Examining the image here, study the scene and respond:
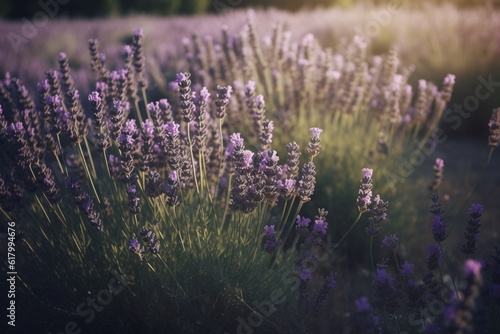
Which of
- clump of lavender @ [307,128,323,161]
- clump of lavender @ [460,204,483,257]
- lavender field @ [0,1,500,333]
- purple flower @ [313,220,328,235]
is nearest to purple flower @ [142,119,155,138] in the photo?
lavender field @ [0,1,500,333]

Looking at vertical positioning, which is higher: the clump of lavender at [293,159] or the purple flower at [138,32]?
the purple flower at [138,32]

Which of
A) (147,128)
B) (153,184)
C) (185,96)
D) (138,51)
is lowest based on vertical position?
(153,184)

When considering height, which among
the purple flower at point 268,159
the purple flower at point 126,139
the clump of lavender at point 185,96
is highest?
the clump of lavender at point 185,96

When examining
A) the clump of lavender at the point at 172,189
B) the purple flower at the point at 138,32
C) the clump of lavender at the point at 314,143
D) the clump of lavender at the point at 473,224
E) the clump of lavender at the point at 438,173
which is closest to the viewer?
the clump of lavender at the point at 473,224

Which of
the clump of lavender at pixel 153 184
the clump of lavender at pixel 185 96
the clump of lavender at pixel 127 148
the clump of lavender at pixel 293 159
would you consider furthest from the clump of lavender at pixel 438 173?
the clump of lavender at pixel 127 148

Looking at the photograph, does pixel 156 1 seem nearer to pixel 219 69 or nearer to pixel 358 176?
pixel 219 69

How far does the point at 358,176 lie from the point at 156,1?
43.4ft

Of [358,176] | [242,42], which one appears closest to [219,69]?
[242,42]

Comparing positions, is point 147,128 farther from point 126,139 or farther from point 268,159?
point 268,159

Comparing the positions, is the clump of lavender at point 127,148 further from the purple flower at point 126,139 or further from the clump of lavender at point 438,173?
the clump of lavender at point 438,173

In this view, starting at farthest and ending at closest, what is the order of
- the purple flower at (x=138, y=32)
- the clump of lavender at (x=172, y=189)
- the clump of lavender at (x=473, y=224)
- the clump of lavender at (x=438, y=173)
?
the clump of lavender at (x=438, y=173)
the purple flower at (x=138, y=32)
the clump of lavender at (x=172, y=189)
the clump of lavender at (x=473, y=224)

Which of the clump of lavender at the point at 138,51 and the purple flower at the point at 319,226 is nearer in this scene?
the purple flower at the point at 319,226

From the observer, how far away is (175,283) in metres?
1.80

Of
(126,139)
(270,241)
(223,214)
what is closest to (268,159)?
(270,241)
